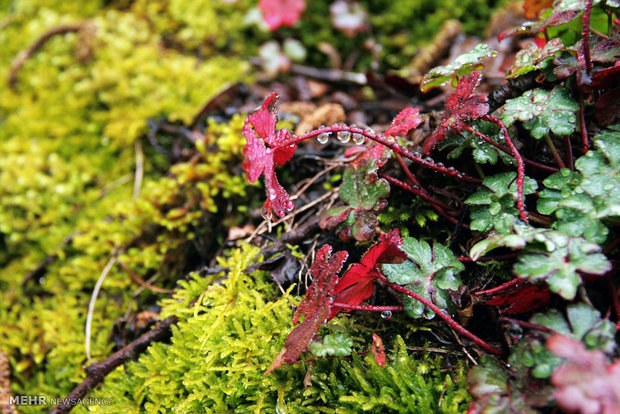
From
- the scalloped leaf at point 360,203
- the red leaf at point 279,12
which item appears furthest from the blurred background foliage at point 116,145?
the scalloped leaf at point 360,203

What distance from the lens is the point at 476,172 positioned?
5.16ft

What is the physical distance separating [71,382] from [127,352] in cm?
38

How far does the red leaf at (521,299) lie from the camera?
1196 millimetres

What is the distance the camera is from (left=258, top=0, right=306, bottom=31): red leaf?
118 inches

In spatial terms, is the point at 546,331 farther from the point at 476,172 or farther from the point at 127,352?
the point at 127,352

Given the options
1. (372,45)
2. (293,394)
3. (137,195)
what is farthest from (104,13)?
(293,394)

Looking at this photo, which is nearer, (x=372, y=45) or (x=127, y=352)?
(x=127, y=352)

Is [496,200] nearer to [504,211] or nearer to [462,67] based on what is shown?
[504,211]

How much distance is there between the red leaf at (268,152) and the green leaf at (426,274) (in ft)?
1.41

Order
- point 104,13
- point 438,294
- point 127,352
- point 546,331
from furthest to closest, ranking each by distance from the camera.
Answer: point 104,13
point 127,352
point 438,294
point 546,331

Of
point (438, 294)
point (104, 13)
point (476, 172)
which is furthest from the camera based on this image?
point (104, 13)

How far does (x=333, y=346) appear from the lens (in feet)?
4.17

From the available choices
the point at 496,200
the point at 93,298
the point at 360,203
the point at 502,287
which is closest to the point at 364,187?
the point at 360,203

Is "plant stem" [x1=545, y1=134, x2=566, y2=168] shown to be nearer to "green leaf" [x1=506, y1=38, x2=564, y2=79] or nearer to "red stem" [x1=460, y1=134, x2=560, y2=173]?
"red stem" [x1=460, y1=134, x2=560, y2=173]
